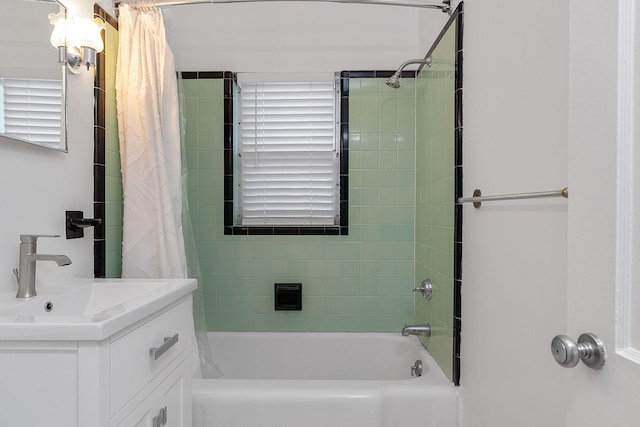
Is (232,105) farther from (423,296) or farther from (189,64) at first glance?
(423,296)

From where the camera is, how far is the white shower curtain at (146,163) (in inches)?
67.4

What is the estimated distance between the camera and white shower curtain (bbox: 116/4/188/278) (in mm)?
1711

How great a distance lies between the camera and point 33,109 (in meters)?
1.30

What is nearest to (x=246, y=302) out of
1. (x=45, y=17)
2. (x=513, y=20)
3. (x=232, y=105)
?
(x=232, y=105)

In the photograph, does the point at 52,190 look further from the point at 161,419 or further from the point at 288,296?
the point at 288,296

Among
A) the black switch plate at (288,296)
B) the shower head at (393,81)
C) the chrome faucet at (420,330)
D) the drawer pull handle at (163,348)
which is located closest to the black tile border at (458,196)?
the chrome faucet at (420,330)

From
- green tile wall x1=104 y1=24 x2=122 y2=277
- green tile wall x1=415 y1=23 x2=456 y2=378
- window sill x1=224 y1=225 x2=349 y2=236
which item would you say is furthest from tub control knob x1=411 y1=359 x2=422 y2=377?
green tile wall x1=104 y1=24 x2=122 y2=277

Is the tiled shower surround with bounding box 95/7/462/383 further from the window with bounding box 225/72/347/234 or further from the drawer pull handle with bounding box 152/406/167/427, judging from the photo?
the drawer pull handle with bounding box 152/406/167/427

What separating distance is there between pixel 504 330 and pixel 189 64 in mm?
2151

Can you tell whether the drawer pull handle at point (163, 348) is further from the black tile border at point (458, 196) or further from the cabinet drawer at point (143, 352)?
the black tile border at point (458, 196)

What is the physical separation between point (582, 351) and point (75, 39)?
1.79 meters

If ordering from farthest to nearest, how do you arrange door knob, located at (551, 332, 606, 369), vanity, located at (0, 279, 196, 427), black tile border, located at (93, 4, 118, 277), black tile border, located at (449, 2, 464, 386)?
black tile border, located at (93, 4, 118, 277) → black tile border, located at (449, 2, 464, 386) → vanity, located at (0, 279, 196, 427) → door knob, located at (551, 332, 606, 369)

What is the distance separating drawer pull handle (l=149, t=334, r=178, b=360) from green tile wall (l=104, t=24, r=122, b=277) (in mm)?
763

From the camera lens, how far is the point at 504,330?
1229 millimetres
